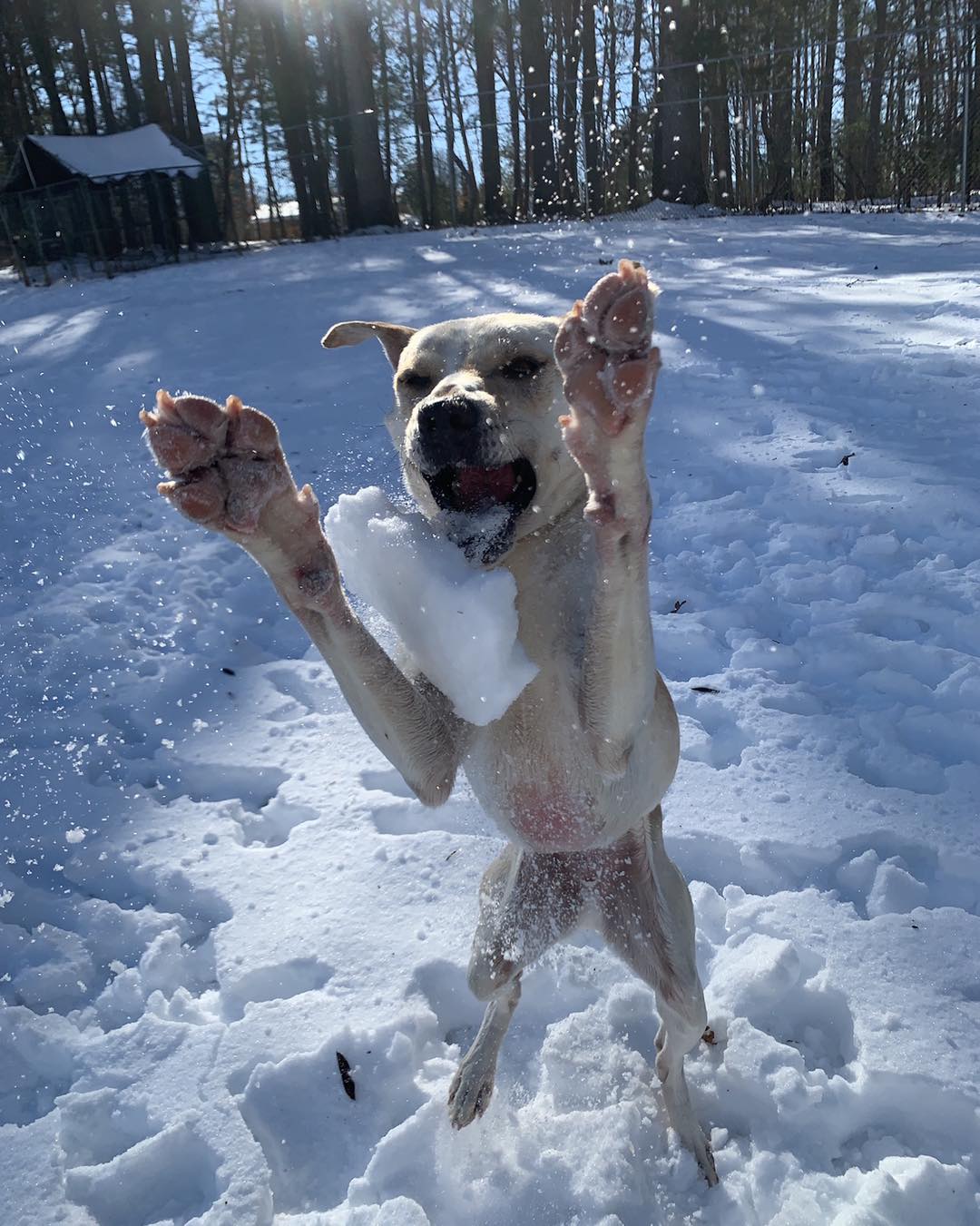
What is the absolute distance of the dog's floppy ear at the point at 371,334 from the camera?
2.30 meters

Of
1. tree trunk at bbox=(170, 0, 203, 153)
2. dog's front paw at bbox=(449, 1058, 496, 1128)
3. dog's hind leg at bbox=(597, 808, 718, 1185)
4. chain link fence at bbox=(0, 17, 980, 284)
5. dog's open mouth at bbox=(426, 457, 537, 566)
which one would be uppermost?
tree trunk at bbox=(170, 0, 203, 153)

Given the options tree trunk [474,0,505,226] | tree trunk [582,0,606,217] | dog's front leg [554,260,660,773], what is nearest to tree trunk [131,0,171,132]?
tree trunk [474,0,505,226]

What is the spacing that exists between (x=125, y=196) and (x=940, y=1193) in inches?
798

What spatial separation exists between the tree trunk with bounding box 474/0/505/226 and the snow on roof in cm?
582

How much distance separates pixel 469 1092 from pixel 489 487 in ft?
4.59

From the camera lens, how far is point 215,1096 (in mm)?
2207

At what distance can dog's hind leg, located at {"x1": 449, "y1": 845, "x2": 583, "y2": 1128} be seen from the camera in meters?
2.17

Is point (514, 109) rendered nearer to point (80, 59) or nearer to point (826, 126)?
point (826, 126)

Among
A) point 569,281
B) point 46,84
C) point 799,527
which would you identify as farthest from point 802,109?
point 46,84

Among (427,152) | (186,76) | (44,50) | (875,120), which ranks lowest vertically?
(875,120)

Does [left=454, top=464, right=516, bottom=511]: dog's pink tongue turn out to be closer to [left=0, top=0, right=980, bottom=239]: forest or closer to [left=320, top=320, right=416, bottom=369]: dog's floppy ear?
[left=320, top=320, right=416, bottom=369]: dog's floppy ear

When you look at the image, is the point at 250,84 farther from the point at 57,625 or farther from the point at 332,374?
the point at 57,625

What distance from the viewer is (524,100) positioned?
17766 mm

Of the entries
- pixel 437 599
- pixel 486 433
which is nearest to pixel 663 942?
pixel 437 599
